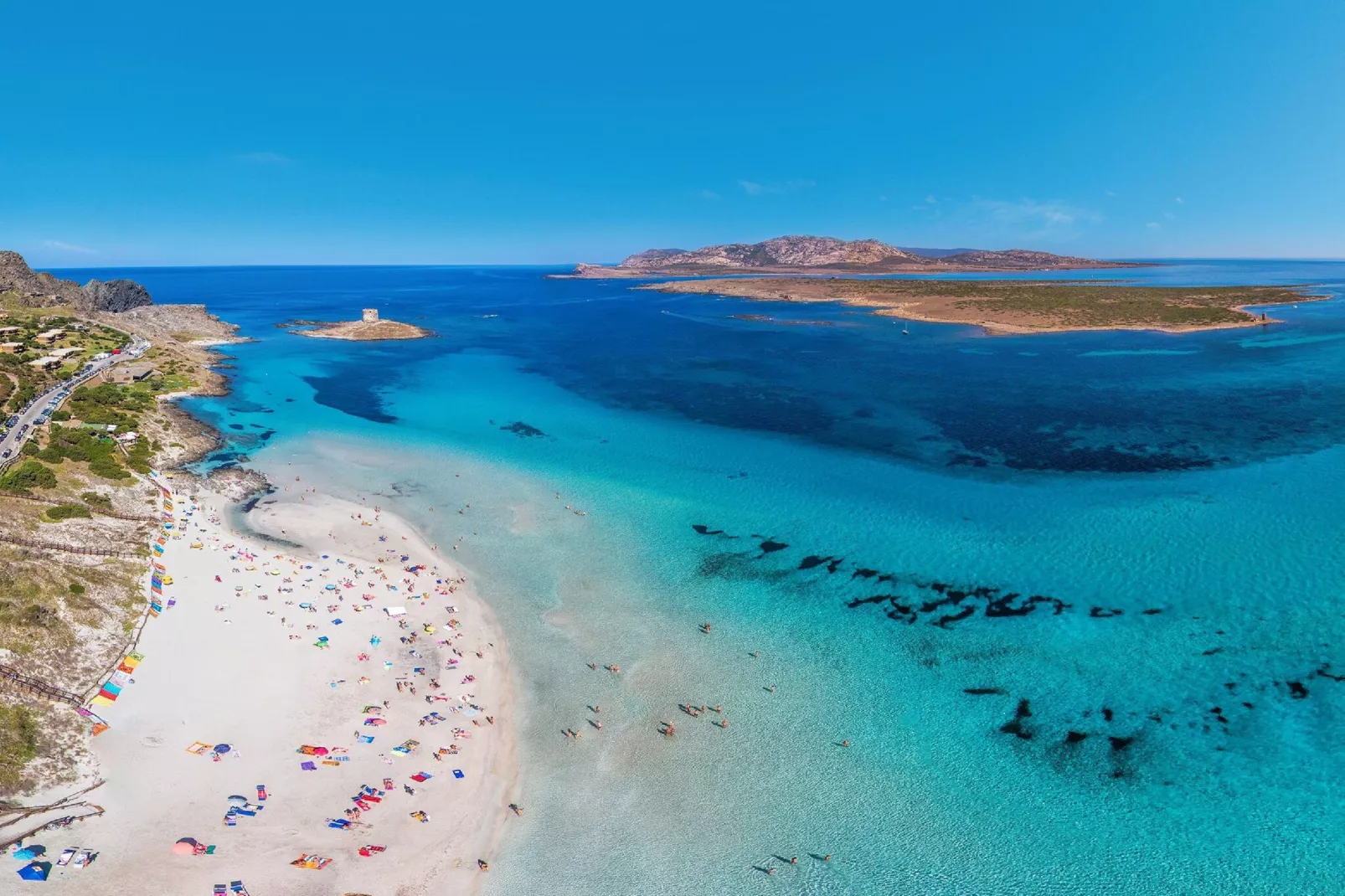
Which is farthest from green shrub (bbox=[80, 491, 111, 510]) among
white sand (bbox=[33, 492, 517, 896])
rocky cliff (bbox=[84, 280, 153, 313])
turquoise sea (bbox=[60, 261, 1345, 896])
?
rocky cliff (bbox=[84, 280, 153, 313])

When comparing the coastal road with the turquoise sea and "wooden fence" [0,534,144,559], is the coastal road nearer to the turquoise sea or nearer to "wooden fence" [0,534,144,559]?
"wooden fence" [0,534,144,559]

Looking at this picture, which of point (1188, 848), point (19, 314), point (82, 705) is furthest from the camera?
point (19, 314)

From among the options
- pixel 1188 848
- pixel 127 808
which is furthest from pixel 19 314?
pixel 1188 848

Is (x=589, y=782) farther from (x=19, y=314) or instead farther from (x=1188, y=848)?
(x=19, y=314)

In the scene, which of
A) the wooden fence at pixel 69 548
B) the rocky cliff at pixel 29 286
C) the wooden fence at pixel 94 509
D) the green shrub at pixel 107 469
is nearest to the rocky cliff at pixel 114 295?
the rocky cliff at pixel 29 286

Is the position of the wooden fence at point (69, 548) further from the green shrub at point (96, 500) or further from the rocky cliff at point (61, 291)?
the rocky cliff at point (61, 291)

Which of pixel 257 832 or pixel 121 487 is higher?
pixel 121 487
